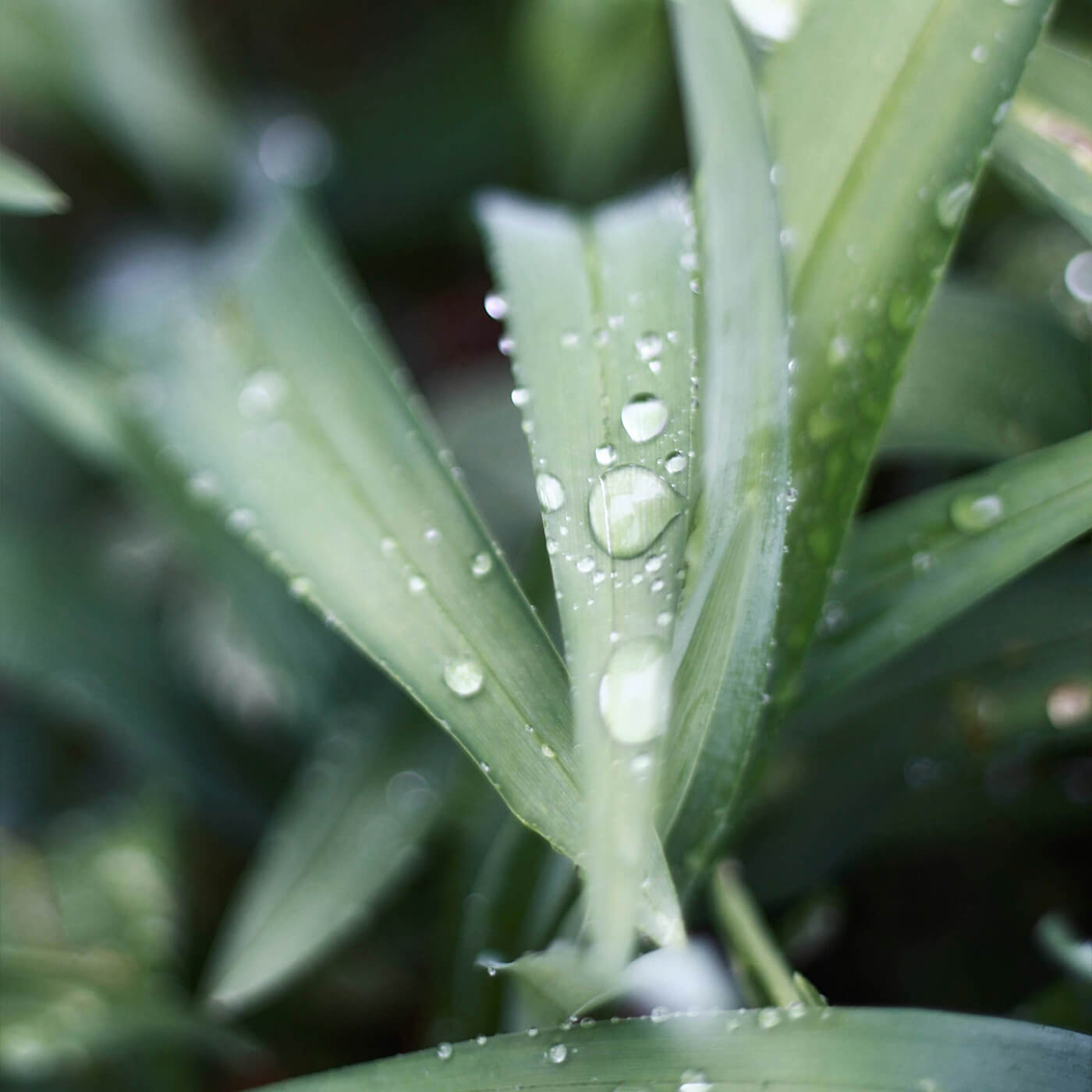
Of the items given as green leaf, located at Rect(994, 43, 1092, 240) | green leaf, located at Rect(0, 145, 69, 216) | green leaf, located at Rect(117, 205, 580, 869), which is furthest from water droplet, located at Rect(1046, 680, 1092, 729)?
green leaf, located at Rect(0, 145, 69, 216)

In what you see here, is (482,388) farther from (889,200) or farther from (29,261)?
(29,261)

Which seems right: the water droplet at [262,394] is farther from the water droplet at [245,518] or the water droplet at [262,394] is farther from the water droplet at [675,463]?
the water droplet at [675,463]

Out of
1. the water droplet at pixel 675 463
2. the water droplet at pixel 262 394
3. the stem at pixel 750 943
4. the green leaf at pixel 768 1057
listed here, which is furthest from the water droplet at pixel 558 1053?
the water droplet at pixel 262 394

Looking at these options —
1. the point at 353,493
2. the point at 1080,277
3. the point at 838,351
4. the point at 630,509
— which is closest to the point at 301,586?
the point at 353,493

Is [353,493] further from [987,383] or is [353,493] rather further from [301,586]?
[987,383]

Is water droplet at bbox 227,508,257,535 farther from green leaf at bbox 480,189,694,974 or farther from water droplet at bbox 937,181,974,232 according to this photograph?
water droplet at bbox 937,181,974,232
